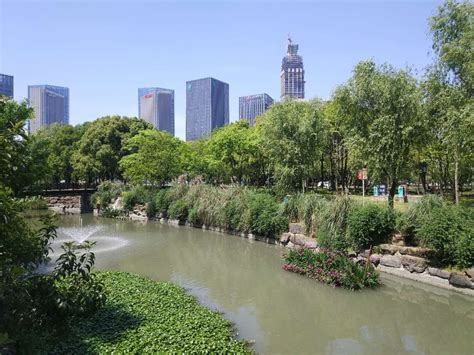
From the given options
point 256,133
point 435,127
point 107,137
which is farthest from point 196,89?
point 435,127

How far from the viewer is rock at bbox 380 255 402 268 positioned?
11805 mm

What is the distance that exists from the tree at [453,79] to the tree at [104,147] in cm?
3025

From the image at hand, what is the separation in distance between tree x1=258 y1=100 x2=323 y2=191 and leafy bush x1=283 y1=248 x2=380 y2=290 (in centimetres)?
1070

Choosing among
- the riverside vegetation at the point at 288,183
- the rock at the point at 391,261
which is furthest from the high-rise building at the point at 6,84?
the rock at the point at 391,261

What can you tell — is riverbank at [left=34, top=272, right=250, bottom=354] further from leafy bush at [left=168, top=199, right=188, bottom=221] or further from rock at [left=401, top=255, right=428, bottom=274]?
leafy bush at [left=168, top=199, right=188, bottom=221]

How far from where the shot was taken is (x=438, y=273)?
10.7 meters

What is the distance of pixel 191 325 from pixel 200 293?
10.8 ft

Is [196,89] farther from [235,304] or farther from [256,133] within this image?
[235,304]

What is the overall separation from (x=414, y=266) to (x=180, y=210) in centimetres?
1603

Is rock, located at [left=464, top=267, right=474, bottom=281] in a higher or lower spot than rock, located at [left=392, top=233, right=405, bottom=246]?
lower

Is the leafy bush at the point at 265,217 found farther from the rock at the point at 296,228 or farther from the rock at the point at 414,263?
the rock at the point at 414,263

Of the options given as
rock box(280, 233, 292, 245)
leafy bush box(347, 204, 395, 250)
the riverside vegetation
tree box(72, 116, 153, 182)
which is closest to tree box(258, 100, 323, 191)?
the riverside vegetation

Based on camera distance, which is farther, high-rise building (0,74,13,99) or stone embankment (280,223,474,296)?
high-rise building (0,74,13,99)

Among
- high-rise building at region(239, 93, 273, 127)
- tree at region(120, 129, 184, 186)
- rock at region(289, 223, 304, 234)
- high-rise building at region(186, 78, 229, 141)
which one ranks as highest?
high-rise building at region(186, 78, 229, 141)
